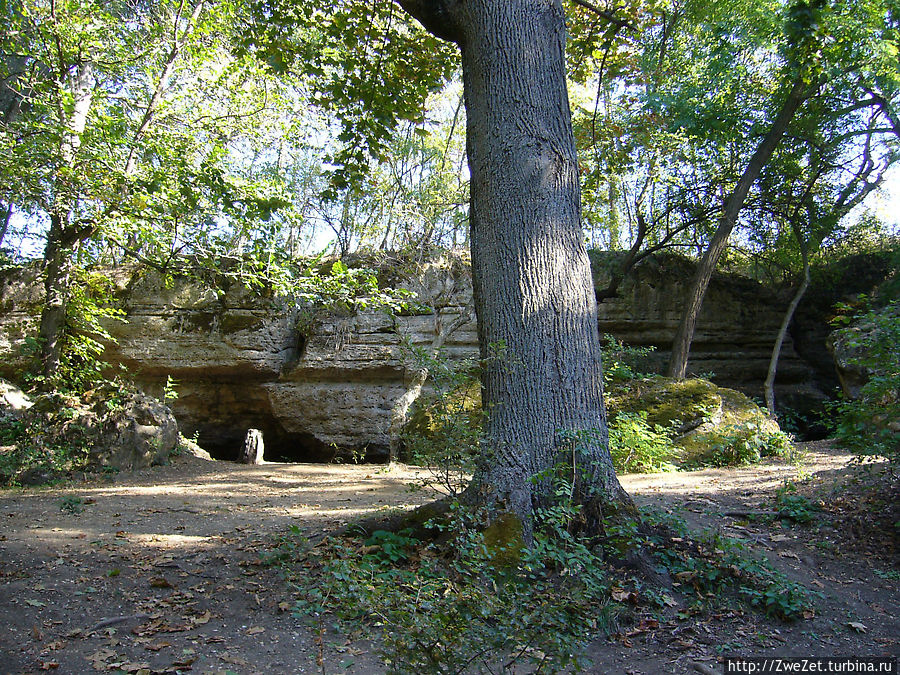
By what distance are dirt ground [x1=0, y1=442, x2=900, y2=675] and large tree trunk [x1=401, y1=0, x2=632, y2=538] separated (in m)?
0.98

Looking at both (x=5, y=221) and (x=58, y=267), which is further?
(x=5, y=221)

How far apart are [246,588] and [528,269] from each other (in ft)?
9.52

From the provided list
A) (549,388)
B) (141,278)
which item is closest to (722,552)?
(549,388)

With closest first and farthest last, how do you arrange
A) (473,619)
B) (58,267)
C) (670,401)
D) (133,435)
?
(473,619), (133,435), (58,267), (670,401)

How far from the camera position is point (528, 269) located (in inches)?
156

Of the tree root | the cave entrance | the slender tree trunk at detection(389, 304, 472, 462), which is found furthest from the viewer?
the cave entrance

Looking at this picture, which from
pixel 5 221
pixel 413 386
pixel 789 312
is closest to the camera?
pixel 413 386

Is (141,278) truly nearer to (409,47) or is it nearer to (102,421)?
(102,421)

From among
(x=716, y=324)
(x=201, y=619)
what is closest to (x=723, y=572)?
(x=201, y=619)

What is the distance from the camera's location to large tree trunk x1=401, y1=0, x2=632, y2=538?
368cm

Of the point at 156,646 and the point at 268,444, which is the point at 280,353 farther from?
the point at 156,646

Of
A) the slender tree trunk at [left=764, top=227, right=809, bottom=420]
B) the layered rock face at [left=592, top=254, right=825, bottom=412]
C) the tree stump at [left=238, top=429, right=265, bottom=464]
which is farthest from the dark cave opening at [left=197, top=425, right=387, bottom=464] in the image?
the slender tree trunk at [left=764, top=227, right=809, bottom=420]

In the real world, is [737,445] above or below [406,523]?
above

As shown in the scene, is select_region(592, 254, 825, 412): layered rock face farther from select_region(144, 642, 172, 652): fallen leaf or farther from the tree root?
select_region(144, 642, 172, 652): fallen leaf
